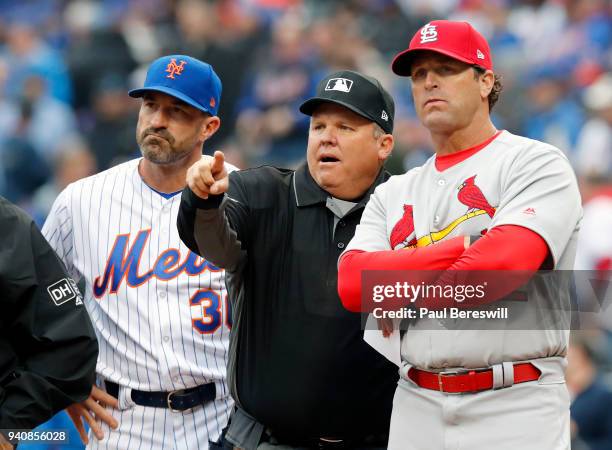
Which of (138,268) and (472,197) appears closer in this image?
(472,197)

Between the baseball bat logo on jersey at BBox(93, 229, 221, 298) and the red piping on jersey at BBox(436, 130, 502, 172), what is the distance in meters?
1.27

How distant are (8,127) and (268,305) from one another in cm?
744

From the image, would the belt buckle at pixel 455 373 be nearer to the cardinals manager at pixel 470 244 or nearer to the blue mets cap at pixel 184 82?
the cardinals manager at pixel 470 244

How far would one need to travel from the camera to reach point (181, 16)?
11.4m

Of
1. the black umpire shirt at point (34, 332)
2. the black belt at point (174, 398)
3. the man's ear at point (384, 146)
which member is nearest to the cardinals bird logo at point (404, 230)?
the man's ear at point (384, 146)

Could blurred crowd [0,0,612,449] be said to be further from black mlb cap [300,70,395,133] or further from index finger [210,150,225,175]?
index finger [210,150,225,175]

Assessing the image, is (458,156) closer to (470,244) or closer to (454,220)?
(454,220)

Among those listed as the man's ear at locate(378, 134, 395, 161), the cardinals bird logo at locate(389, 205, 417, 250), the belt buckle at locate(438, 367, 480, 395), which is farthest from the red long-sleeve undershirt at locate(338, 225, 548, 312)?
the man's ear at locate(378, 134, 395, 161)

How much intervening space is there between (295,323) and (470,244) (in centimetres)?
95

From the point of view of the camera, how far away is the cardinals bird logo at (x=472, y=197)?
328 centimetres

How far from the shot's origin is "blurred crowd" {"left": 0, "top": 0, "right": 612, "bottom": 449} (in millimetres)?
9359

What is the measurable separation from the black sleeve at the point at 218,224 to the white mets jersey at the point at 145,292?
472 millimetres

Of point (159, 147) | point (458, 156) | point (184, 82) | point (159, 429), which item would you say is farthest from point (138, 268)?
point (458, 156)

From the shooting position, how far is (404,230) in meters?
3.46
